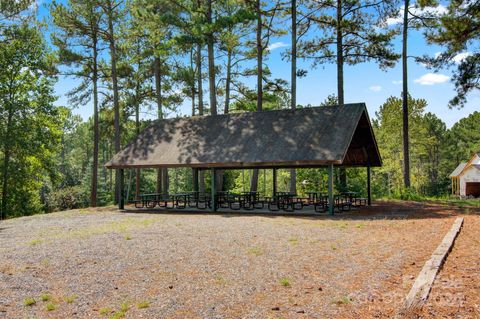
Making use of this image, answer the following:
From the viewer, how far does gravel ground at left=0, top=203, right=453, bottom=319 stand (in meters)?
5.01

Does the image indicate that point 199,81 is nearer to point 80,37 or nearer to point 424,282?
point 80,37

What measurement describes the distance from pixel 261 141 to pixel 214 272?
11.7 metres

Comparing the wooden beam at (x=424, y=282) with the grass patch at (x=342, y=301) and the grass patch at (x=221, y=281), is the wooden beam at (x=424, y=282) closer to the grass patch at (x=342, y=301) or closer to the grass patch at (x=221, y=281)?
the grass patch at (x=342, y=301)

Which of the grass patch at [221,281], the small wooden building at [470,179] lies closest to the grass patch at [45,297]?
the grass patch at [221,281]

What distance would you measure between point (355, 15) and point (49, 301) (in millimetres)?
21596

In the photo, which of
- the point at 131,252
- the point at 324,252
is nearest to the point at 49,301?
the point at 131,252

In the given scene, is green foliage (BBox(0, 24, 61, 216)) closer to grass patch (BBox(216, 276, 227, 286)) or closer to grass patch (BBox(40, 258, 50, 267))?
grass patch (BBox(40, 258, 50, 267))

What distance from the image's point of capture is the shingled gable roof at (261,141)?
16203 mm

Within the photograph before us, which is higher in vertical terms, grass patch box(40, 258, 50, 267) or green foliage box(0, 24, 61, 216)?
green foliage box(0, 24, 61, 216)

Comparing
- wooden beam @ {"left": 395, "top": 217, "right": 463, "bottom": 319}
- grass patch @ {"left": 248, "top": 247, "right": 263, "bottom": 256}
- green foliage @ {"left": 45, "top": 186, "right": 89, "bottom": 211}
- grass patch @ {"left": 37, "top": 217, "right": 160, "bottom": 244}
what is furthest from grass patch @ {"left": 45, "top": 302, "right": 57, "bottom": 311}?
green foliage @ {"left": 45, "top": 186, "right": 89, "bottom": 211}

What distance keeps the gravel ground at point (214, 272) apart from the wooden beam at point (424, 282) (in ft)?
0.62

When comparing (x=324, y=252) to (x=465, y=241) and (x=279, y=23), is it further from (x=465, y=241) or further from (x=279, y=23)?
(x=279, y=23)

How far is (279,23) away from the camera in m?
25.0

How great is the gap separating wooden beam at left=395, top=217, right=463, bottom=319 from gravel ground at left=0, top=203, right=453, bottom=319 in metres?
0.19
